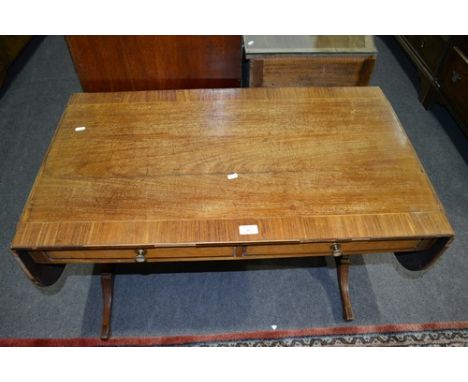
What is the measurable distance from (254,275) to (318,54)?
100 cm

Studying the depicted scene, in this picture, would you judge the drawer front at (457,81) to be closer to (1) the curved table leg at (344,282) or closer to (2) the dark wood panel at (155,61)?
(1) the curved table leg at (344,282)

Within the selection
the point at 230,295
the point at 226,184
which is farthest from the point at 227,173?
the point at 230,295

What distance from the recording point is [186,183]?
1.17 meters

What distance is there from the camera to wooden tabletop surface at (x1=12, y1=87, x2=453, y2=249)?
1.06m

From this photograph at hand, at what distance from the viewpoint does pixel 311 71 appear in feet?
5.49

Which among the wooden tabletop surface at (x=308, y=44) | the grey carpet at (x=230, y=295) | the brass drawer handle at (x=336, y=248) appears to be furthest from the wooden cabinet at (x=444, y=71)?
the brass drawer handle at (x=336, y=248)

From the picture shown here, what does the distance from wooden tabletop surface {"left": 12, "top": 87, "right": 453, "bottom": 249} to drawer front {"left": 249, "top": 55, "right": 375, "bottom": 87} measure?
0.69ft

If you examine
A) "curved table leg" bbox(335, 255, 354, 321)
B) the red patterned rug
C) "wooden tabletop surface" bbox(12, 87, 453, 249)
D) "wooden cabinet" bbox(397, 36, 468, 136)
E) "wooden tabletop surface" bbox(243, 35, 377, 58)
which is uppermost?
"wooden tabletop surface" bbox(243, 35, 377, 58)

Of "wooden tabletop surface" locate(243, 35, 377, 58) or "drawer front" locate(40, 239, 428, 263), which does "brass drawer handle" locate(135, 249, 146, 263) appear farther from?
"wooden tabletop surface" locate(243, 35, 377, 58)

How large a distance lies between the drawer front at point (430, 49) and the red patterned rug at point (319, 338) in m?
1.57

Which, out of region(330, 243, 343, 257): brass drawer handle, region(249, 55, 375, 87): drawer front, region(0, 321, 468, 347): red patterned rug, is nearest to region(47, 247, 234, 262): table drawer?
region(330, 243, 343, 257): brass drawer handle

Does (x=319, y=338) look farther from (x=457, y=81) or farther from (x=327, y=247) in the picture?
(x=457, y=81)

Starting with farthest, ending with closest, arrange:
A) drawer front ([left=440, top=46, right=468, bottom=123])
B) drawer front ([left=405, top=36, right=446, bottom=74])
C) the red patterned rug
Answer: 1. drawer front ([left=405, top=36, right=446, bottom=74])
2. drawer front ([left=440, top=46, right=468, bottom=123])
3. the red patterned rug
